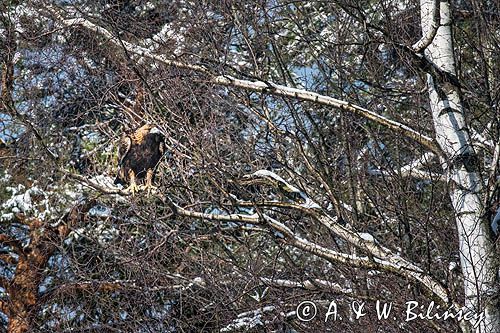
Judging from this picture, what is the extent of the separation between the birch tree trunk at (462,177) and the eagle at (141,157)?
227 centimetres

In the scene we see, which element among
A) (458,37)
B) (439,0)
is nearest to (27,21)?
(458,37)

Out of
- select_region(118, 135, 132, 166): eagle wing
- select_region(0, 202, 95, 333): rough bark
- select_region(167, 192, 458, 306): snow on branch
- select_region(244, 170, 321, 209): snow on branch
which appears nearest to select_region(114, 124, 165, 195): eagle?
select_region(118, 135, 132, 166): eagle wing

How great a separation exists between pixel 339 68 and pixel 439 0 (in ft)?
5.94

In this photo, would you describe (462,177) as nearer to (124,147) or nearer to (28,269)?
(124,147)

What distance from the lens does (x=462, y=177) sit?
537cm

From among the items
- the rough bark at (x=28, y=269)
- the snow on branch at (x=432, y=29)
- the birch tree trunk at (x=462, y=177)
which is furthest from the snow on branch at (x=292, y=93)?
the rough bark at (x=28, y=269)

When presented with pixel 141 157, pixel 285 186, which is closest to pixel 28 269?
pixel 141 157

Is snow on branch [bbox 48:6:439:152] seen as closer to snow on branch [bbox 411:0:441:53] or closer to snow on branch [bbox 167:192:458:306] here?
snow on branch [bbox 411:0:441:53]

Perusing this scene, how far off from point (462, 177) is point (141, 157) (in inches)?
104

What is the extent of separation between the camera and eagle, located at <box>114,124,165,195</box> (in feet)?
21.1

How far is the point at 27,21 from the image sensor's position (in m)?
8.95

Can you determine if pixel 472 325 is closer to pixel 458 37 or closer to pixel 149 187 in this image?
pixel 149 187

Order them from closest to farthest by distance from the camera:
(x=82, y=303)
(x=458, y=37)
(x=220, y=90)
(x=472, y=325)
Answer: (x=472, y=325) < (x=220, y=90) < (x=458, y=37) < (x=82, y=303)

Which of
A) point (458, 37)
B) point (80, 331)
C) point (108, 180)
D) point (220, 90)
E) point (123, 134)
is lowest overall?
point (80, 331)
